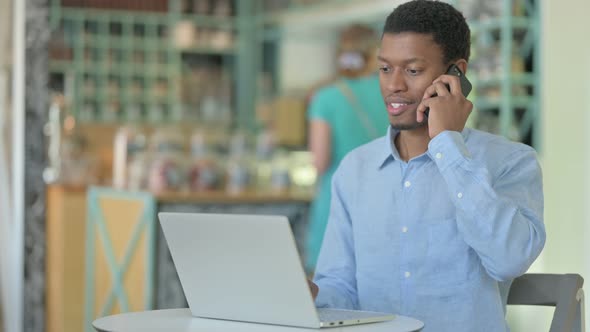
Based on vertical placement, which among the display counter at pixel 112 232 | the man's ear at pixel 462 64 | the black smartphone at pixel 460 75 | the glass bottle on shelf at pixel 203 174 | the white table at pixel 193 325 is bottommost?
the display counter at pixel 112 232

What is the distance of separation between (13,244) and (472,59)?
3127 mm

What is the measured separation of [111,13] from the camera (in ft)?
30.9

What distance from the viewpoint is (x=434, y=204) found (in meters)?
1.93

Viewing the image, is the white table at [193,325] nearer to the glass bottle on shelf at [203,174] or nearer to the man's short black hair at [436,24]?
the man's short black hair at [436,24]

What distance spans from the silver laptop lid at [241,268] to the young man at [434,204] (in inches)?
8.4

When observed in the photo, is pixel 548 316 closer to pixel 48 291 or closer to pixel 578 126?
pixel 578 126

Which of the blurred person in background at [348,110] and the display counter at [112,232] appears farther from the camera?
the display counter at [112,232]

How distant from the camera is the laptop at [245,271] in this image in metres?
1.56

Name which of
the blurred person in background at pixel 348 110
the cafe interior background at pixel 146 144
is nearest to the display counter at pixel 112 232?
the cafe interior background at pixel 146 144

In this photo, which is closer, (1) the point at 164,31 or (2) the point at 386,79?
(2) the point at 386,79

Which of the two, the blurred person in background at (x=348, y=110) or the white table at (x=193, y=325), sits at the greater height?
the blurred person in background at (x=348, y=110)

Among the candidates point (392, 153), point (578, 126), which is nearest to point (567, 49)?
point (578, 126)

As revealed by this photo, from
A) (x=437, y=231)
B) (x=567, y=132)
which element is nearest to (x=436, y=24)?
(x=437, y=231)

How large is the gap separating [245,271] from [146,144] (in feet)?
14.5
